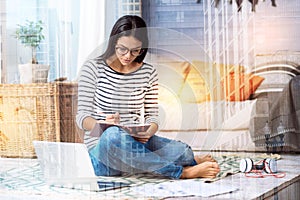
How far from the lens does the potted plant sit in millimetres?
2322

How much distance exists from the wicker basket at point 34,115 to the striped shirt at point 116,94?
0.13 feet

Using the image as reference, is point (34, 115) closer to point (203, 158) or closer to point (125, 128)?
point (125, 128)

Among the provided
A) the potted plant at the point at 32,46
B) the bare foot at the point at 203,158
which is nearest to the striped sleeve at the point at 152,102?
the bare foot at the point at 203,158

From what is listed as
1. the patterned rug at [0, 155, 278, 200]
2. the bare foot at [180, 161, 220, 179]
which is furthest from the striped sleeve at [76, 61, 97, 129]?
the bare foot at [180, 161, 220, 179]

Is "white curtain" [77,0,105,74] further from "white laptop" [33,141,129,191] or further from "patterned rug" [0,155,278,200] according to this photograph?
"patterned rug" [0,155,278,200]

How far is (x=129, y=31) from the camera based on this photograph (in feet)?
7.11

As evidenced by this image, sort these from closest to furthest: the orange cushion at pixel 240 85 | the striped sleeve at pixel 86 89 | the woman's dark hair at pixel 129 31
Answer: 1. the orange cushion at pixel 240 85
2. the woman's dark hair at pixel 129 31
3. the striped sleeve at pixel 86 89

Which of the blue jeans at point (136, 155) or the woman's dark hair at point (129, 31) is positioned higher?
the woman's dark hair at point (129, 31)

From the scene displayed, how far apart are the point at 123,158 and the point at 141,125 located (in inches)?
4.8

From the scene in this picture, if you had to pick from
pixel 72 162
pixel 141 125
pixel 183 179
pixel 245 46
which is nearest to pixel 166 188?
pixel 183 179

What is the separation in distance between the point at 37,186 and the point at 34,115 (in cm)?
23

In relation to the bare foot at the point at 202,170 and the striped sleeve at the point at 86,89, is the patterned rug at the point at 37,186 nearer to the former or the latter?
the bare foot at the point at 202,170

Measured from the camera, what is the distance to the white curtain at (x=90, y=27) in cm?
220

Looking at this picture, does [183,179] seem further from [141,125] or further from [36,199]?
[36,199]
